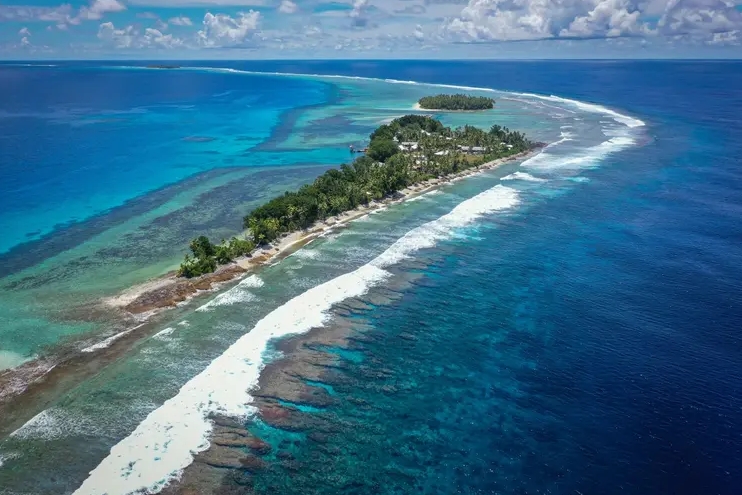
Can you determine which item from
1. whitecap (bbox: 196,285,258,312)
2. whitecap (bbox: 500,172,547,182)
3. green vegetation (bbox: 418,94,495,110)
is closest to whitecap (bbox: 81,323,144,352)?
whitecap (bbox: 196,285,258,312)

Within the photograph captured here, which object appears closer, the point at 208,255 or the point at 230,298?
the point at 230,298

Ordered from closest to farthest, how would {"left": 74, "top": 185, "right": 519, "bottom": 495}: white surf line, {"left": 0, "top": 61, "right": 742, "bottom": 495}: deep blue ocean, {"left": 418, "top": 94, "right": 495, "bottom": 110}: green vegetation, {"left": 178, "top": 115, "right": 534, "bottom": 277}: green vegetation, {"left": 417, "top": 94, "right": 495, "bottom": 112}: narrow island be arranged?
{"left": 74, "top": 185, "right": 519, "bottom": 495}: white surf line, {"left": 0, "top": 61, "right": 742, "bottom": 495}: deep blue ocean, {"left": 178, "top": 115, "right": 534, "bottom": 277}: green vegetation, {"left": 417, "top": 94, "right": 495, "bottom": 112}: narrow island, {"left": 418, "top": 94, "right": 495, "bottom": 110}: green vegetation

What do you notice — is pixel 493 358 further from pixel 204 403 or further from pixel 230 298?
pixel 230 298

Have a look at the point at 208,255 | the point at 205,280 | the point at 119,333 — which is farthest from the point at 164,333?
the point at 208,255

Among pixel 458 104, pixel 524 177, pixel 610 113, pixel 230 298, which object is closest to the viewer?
pixel 230 298

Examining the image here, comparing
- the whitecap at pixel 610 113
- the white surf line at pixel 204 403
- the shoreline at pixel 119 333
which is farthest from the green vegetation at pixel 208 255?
the whitecap at pixel 610 113

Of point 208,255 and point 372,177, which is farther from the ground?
point 372,177

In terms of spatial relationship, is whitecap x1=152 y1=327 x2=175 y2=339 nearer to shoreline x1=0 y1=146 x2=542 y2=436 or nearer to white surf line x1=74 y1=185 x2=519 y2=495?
shoreline x1=0 y1=146 x2=542 y2=436
